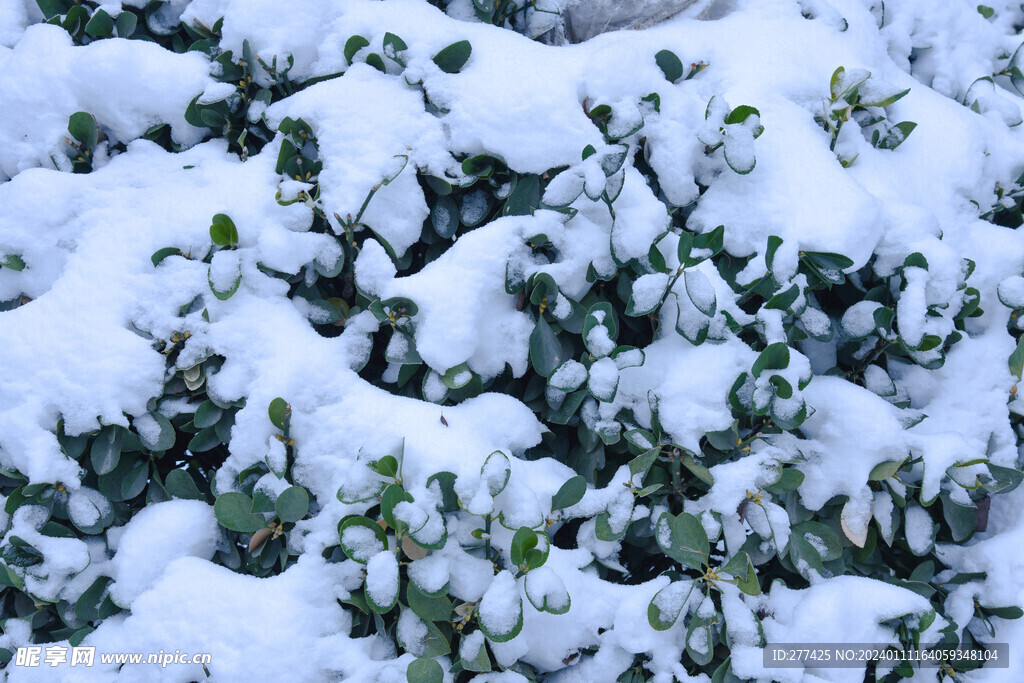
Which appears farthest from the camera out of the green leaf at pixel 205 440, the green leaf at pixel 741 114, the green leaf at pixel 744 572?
the green leaf at pixel 741 114

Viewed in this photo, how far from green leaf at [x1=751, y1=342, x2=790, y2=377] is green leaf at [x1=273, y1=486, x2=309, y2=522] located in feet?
2.50

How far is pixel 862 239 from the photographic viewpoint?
122 centimetres

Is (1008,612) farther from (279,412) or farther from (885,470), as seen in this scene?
(279,412)

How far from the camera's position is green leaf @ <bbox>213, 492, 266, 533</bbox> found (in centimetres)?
105

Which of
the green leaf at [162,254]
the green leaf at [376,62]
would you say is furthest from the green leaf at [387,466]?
the green leaf at [376,62]

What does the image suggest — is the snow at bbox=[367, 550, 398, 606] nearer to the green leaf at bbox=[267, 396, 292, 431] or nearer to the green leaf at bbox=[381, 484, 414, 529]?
the green leaf at bbox=[381, 484, 414, 529]

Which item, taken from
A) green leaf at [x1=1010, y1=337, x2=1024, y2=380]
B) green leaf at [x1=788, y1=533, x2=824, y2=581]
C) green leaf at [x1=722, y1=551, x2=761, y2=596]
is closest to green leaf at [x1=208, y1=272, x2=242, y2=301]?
Answer: green leaf at [x1=722, y1=551, x2=761, y2=596]

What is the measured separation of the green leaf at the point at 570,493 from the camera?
1057mm

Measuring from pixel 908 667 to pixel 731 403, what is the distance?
1.83ft

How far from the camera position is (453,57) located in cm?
129

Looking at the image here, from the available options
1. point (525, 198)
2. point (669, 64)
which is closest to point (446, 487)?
point (525, 198)

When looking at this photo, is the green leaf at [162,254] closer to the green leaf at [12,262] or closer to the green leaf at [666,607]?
the green leaf at [12,262]

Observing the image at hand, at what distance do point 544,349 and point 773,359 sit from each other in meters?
0.38

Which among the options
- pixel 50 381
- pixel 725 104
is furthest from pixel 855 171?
pixel 50 381
